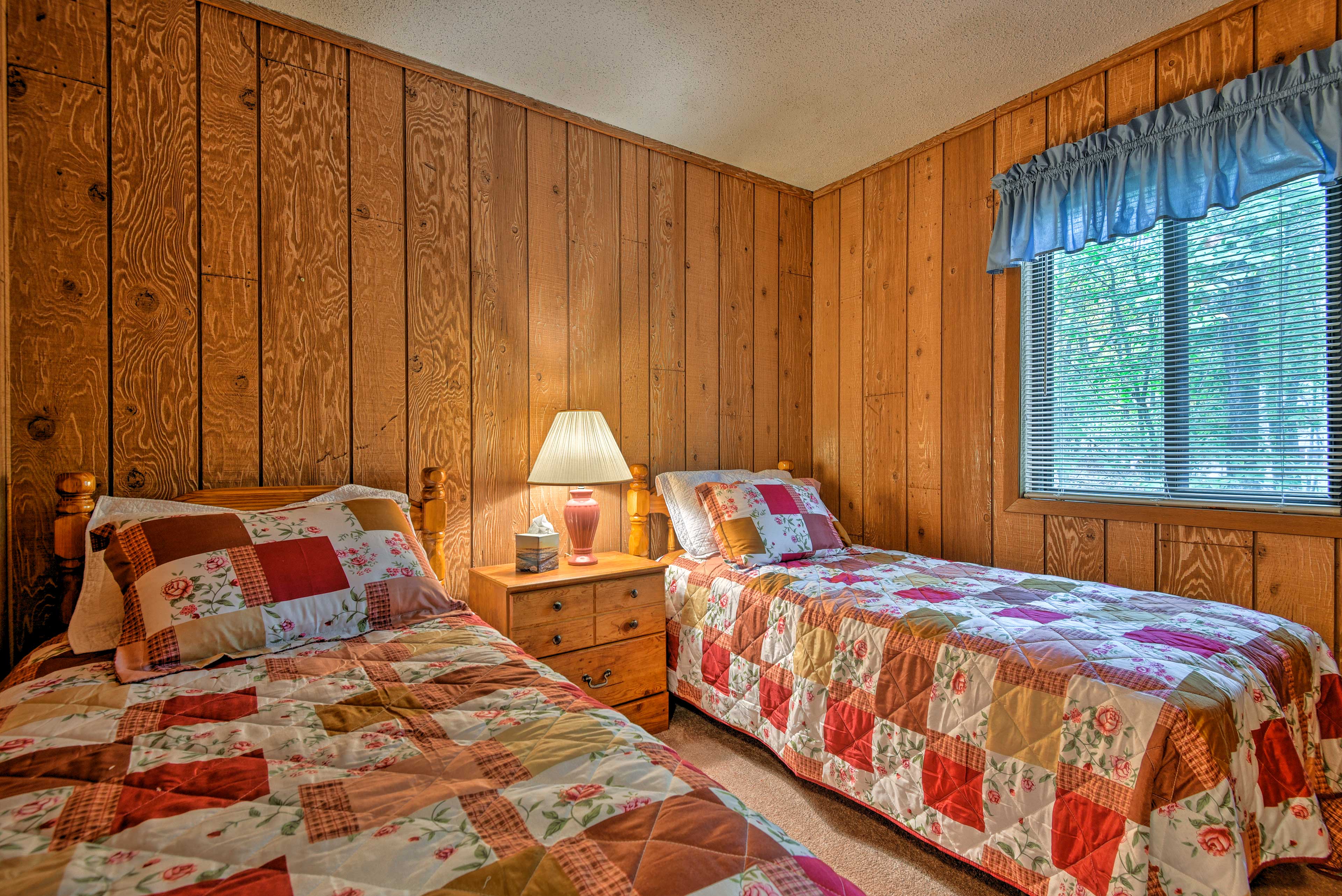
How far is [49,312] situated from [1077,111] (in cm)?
355

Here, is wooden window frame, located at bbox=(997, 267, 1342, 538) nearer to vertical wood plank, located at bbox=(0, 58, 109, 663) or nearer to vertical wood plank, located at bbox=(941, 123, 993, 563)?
vertical wood plank, located at bbox=(941, 123, 993, 563)

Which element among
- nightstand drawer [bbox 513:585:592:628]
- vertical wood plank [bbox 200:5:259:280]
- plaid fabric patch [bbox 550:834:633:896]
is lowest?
nightstand drawer [bbox 513:585:592:628]

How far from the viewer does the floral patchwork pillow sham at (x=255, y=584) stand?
1370mm

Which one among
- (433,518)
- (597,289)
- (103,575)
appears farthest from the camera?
(597,289)

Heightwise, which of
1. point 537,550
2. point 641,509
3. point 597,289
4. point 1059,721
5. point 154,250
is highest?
point 597,289

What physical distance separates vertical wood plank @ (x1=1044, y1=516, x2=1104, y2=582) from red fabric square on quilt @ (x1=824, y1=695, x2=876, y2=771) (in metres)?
1.15

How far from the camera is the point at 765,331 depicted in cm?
338

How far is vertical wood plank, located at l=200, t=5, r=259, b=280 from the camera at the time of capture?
2006 millimetres

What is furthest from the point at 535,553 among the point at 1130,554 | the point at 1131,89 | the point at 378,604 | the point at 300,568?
the point at 1131,89

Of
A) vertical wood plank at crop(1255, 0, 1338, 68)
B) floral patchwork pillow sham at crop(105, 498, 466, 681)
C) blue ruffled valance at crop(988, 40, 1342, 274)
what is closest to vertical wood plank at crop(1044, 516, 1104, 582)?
blue ruffled valance at crop(988, 40, 1342, 274)

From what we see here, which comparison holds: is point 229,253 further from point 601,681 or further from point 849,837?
point 849,837

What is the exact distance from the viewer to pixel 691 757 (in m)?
2.23

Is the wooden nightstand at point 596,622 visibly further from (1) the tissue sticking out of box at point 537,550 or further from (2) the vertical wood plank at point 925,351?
(2) the vertical wood plank at point 925,351

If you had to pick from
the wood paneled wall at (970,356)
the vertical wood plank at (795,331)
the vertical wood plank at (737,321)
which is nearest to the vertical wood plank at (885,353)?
the wood paneled wall at (970,356)
